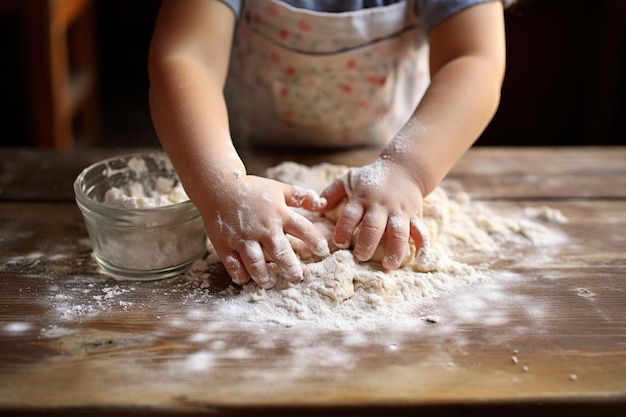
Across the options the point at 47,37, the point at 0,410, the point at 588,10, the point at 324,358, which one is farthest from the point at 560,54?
the point at 0,410

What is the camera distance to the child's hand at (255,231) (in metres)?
0.74

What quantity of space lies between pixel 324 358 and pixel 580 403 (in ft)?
0.76

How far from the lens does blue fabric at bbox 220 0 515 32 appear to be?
38.6 inches

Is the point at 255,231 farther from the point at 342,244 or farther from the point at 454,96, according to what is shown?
the point at 454,96

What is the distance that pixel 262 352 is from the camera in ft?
2.13

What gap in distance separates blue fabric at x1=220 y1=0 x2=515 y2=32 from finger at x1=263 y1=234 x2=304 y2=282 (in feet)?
1.37

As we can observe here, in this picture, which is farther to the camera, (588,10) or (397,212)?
(588,10)

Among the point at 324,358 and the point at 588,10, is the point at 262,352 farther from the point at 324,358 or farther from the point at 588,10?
the point at 588,10

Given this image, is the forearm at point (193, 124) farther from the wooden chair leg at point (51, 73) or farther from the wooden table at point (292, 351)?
the wooden chair leg at point (51, 73)

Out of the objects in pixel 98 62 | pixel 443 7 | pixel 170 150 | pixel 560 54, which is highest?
pixel 443 7

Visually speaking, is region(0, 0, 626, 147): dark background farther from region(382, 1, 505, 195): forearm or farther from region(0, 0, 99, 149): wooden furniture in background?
region(382, 1, 505, 195): forearm

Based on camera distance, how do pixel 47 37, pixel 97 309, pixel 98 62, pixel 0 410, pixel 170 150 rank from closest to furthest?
pixel 0 410, pixel 97 309, pixel 170 150, pixel 47 37, pixel 98 62

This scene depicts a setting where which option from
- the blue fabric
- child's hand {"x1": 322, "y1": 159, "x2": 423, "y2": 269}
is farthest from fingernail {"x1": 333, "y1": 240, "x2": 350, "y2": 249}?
the blue fabric

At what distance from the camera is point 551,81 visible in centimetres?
216
